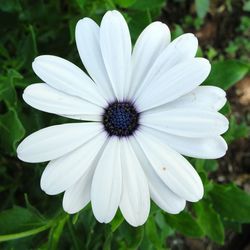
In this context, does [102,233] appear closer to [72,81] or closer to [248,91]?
[72,81]

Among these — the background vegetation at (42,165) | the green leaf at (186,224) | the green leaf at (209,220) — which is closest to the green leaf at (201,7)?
the background vegetation at (42,165)

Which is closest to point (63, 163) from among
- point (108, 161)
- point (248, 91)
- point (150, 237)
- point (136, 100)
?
point (108, 161)

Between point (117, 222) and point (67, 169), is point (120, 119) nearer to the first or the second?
point (67, 169)

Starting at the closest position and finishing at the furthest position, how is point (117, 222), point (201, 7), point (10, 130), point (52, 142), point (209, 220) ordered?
point (52, 142) → point (117, 222) → point (10, 130) → point (209, 220) → point (201, 7)

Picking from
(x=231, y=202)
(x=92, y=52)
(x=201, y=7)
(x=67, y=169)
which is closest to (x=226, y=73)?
(x=231, y=202)

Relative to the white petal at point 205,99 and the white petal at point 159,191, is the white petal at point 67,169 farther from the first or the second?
the white petal at point 205,99

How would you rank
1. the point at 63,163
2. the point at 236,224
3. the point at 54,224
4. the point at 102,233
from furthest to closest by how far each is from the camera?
the point at 236,224 → the point at 102,233 → the point at 54,224 → the point at 63,163
